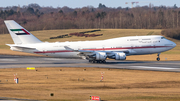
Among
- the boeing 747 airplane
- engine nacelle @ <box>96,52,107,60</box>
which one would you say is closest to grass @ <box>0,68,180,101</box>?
engine nacelle @ <box>96,52,107,60</box>

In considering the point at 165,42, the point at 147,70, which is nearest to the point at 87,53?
the point at 147,70

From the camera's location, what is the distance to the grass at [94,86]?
2705 cm

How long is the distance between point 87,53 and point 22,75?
17.1m

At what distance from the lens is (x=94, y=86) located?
32719 mm

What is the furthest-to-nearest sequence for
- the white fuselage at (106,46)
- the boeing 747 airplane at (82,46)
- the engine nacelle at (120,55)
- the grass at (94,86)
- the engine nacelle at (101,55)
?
the white fuselage at (106,46), the boeing 747 airplane at (82,46), the engine nacelle at (120,55), the engine nacelle at (101,55), the grass at (94,86)

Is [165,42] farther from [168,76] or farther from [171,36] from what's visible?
[171,36]

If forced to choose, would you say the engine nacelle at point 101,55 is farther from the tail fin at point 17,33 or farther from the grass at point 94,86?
the tail fin at point 17,33

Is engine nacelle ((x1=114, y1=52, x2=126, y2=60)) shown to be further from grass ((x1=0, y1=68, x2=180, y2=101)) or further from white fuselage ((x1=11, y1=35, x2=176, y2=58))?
grass ((x1=0, y1=68, x2=180, y2=101))

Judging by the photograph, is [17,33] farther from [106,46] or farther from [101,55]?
[106,46]

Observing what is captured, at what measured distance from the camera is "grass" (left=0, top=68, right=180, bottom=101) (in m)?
27.0

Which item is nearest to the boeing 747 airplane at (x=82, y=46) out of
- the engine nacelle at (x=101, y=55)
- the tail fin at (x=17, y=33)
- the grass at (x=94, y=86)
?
the tail fin at (x=17, y=33)

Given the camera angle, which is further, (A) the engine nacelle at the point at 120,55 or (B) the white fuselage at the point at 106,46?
(B) the white fuselage at the point at 106,46

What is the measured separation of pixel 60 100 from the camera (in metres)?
25.4

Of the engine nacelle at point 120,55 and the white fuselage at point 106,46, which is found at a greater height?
the white fuselage at point 106,46
